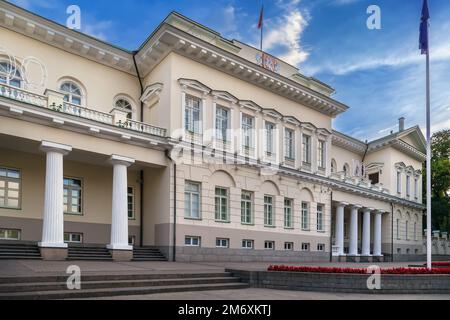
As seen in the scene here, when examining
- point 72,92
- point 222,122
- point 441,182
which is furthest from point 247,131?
point 441,182

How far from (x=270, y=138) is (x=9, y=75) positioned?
15712 millimetres

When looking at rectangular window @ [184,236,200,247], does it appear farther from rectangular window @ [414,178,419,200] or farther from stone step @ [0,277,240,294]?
rectangular window @ [414,178,419,200]

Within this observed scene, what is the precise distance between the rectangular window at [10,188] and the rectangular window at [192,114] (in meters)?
8.72

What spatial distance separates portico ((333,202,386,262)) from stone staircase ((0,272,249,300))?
19.4 metres

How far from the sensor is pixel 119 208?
62.5 ft

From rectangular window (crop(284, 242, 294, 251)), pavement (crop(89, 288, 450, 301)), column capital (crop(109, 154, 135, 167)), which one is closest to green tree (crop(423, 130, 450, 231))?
rectangular window (crop(284, 242, 294, 251))

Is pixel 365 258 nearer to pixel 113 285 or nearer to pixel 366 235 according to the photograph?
pixel 366 235

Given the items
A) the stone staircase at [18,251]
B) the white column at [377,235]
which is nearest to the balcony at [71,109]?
the stone staircase at [18,251]

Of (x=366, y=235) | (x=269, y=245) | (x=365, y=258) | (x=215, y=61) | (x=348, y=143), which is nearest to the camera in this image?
(x=215, y=61)

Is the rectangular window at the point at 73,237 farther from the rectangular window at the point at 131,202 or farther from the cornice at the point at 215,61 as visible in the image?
the cornice at the point at 215,61

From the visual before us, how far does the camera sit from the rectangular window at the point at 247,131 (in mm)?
25031

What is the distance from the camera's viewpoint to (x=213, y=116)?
76.1ft
